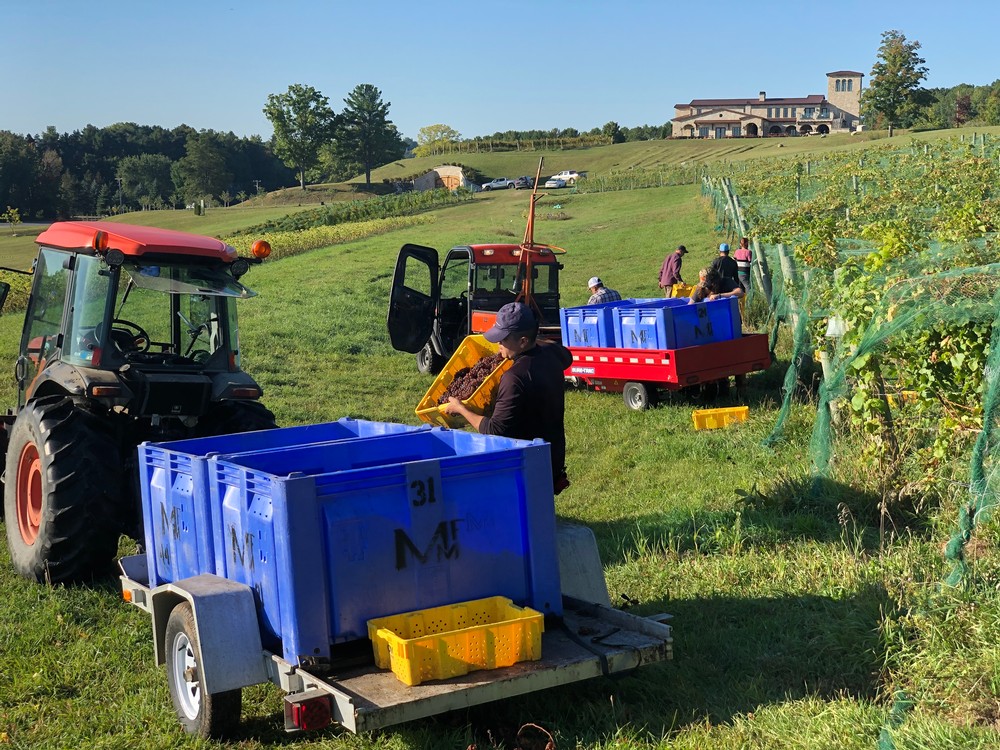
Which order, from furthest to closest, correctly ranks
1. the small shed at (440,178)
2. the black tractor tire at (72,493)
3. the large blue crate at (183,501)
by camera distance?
1. the small shed at (440,178)
2. the black tractor tire at (72,493)
3. the large blue crate at (183,501)

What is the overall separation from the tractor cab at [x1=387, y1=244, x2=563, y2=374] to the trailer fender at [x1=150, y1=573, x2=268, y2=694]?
1102 centimetres

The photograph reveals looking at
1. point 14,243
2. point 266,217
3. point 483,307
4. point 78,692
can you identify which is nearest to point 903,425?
point 78,692

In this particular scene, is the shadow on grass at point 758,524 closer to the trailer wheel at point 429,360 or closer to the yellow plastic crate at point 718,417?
the yellow plastic crate at point 718,417

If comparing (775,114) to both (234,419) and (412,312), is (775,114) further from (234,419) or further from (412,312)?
(234,419)

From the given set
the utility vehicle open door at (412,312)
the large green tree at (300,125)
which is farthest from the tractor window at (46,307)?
the large green tree at (300,125)

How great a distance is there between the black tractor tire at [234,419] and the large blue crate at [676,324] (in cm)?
636

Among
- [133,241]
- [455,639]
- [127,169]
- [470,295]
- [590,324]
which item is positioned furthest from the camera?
[127,169]

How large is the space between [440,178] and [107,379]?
288 feet

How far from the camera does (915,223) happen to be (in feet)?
37.7

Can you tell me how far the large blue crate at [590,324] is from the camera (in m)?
13.4

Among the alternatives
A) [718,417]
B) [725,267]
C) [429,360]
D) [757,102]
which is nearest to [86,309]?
[718,417]

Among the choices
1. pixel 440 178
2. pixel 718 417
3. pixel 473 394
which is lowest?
pixel 718 417

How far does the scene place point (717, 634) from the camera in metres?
5.47

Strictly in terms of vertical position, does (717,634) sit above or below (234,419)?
below
